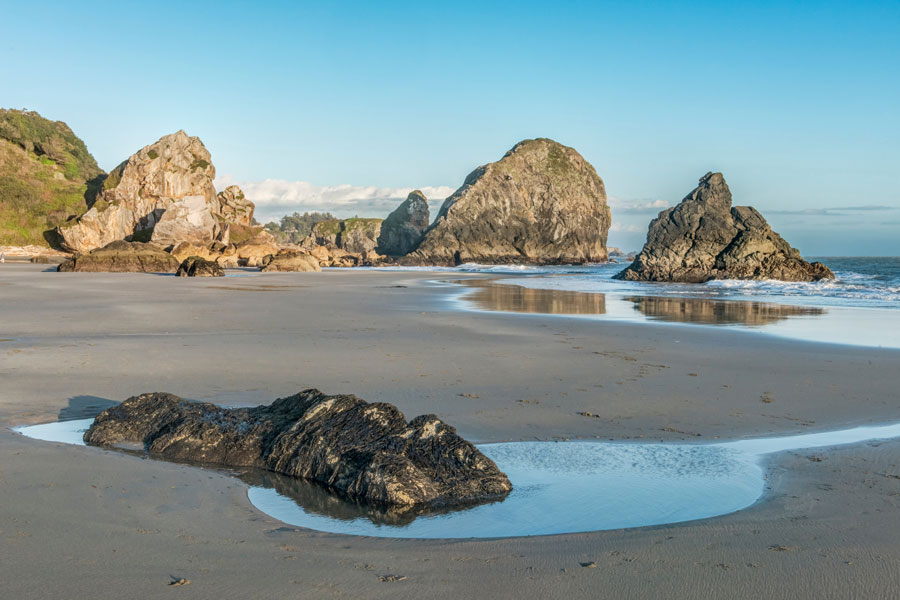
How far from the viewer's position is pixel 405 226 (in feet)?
425

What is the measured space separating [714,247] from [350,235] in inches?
4610

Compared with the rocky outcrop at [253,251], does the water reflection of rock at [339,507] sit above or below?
below

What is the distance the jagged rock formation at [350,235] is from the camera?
150 meters

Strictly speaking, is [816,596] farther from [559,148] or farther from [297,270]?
[559,148]

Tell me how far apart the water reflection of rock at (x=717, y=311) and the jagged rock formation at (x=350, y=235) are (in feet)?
413

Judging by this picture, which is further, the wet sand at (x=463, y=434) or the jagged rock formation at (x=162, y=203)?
the jagged rock formation at (x=162, y=203)

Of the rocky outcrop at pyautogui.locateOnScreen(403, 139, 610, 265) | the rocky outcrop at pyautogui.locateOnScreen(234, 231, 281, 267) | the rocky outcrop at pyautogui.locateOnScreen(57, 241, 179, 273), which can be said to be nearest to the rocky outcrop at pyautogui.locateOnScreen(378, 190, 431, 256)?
the rocky outcrop at pyautogui.locateOnScreen(403, 139, 610, 265)

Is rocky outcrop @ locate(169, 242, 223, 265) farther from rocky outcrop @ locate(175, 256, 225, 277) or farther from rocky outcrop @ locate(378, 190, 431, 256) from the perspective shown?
rocky outcrop @ locate(378, 190, 431, 256)

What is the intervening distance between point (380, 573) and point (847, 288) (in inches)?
1312

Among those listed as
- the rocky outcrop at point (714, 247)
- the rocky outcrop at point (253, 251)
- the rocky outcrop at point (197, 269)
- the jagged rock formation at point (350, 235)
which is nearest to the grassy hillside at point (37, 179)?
the rocky outcrop at point (253, 251)

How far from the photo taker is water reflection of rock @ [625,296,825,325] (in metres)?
A: 16.8

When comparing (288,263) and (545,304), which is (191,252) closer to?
(288,263)

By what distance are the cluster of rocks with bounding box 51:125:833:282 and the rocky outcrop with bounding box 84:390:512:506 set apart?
3553 cm

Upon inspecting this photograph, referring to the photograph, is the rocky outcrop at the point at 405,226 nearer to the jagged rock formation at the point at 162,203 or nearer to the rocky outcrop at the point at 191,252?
the jagged rock formation at the point at 162,203
